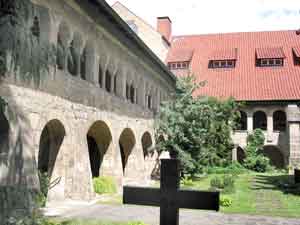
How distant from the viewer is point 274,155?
2812cm

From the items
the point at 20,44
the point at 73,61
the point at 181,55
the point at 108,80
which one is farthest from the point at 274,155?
the point at 20,44

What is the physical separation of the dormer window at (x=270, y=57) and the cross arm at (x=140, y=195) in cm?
2660

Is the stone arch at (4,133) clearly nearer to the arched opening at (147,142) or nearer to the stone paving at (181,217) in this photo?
the stone paving at (181,217)

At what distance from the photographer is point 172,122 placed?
60.7ft

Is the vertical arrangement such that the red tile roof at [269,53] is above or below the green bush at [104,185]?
above

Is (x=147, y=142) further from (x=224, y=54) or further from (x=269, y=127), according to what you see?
(x=224, y=54)

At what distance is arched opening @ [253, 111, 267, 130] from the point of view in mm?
27797

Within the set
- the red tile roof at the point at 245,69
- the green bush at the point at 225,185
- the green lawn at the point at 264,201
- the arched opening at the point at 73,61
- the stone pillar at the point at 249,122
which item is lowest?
the green lawn at the point at 264,201

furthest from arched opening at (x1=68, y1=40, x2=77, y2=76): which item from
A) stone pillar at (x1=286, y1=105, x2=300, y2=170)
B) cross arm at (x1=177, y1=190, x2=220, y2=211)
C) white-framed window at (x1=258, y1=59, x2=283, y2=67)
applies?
white-framed window at (x1=258, y1=59, x2=283, y2=67)

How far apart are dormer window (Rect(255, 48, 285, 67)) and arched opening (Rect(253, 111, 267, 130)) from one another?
384 centimetres

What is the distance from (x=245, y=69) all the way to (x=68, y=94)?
2119cm

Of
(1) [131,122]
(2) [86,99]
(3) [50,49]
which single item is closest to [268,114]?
(1) [131,122]

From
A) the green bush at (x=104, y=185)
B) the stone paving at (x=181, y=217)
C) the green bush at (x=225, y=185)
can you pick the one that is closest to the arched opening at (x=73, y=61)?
the green bush at (x=104, y=185)

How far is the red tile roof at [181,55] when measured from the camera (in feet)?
99.3
